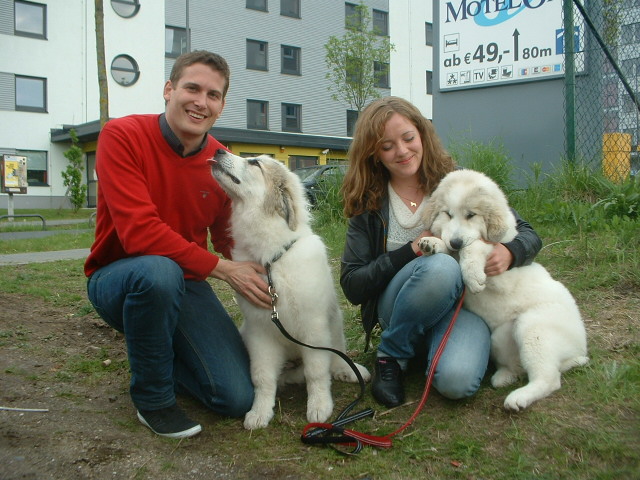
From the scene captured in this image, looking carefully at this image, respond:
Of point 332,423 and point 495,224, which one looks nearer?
point 332,423

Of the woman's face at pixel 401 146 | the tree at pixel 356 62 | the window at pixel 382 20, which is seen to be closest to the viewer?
the woman's face at pixel 401 146

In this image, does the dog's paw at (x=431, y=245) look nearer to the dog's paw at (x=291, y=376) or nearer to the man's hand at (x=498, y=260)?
the man's hand at (x=498, y=260)

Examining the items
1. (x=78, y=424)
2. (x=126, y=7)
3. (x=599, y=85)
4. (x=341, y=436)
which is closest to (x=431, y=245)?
(x=341, y=436)

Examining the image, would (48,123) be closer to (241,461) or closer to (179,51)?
(179,51)

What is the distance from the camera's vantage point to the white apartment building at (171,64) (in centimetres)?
2233

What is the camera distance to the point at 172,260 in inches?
104

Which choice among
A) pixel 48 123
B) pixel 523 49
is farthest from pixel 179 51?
pixel 523 49

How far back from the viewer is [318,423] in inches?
99.9

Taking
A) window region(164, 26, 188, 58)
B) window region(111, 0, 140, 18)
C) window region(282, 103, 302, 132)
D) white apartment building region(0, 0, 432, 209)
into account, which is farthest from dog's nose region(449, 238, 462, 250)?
window region(282, 103, 302, 132)

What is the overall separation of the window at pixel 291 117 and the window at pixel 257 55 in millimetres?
2217

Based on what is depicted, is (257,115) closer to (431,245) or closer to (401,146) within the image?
(401,146)

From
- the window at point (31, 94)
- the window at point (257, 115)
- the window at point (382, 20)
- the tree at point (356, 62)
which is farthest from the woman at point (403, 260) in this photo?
the window at point (382, 20)

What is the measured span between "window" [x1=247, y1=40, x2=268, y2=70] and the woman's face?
2597cm

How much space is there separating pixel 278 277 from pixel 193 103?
3.31 ft
